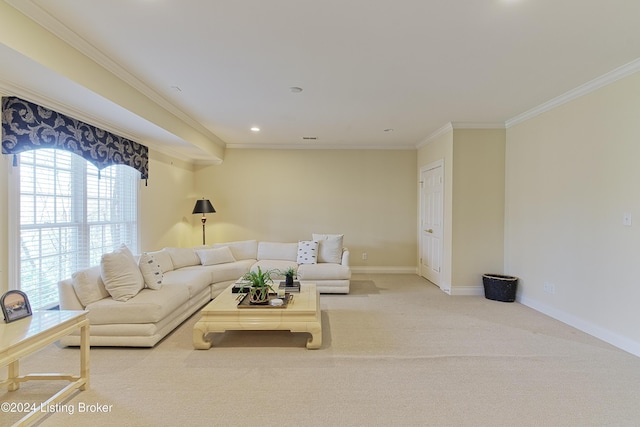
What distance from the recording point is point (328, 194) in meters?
6.11

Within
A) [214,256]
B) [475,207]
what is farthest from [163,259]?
[475,207]

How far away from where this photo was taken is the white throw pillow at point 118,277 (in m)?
2.88

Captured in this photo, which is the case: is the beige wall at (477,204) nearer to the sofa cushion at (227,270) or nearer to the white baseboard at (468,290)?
the white baseboard at (468,290)

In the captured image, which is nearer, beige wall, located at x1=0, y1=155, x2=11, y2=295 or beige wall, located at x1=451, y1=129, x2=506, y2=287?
beige wall, located at x1=0, y1=155, x2=11, y2=295

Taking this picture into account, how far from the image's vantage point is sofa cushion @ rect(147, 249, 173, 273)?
4.08 meters

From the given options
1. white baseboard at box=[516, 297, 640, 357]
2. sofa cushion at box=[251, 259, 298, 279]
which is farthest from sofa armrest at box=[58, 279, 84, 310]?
white baseboard at box=[516, 297, 640, 357]

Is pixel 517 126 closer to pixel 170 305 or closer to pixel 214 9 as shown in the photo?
pixel 214 9

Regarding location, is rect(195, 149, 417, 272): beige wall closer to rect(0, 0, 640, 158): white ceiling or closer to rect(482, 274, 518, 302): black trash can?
rect(482, 274, 518, 302): black trash can

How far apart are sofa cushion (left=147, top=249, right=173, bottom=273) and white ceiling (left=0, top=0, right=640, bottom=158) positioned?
5.36 ft

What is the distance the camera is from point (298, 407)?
1956 millimetres

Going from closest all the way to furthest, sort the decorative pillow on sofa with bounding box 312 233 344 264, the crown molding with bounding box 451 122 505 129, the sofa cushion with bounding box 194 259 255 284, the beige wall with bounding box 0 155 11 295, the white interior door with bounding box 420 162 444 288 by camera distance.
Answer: the beige wall with bounding box 0 155 11 295
the sofa cushion with bounding box 194 259 255 284
the crown molding with bounding box 451 122 505 129
the white interior door with bounding box 420 162 444 288
the decorative pillow on sofa with bounding box 312 233 344 264

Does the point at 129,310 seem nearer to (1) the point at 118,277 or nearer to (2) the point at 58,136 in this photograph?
(1) the point at 118,277

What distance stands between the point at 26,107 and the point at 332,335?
3484 mm

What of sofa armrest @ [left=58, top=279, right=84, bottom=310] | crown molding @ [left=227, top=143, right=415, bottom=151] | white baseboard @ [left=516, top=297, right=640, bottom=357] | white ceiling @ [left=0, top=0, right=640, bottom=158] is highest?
white ceiling @ [left=0, top=0, right=640, bottom=158]
